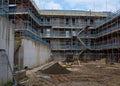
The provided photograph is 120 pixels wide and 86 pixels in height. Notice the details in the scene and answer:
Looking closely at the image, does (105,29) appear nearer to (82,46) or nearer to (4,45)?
(82,46)

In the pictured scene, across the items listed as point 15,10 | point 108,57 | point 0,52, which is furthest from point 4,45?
point 108,57

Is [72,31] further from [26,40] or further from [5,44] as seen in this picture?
[5,44]

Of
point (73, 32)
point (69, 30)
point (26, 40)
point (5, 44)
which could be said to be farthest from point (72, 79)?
point (69, 30)

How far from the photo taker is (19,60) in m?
19.9

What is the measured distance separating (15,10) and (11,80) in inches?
1085

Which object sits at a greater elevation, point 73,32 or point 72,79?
point 73,32

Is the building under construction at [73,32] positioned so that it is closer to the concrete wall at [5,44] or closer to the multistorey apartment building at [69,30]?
the multistorey apartment building at [69,30]

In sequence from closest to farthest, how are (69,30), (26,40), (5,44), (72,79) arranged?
(5,44), (72,79), (26,40), (69,30)

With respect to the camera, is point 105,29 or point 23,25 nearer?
point 23,25

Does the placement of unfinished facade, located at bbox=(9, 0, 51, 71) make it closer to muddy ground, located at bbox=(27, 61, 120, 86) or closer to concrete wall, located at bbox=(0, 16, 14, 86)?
muddy ground, located at bbox=(27, 61, 120, 86)

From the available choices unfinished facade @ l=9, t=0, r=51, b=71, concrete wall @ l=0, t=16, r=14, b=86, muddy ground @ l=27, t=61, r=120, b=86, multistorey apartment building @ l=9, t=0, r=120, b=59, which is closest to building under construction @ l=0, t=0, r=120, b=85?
multistorey apartment building @ l=9, t=0, r=120, b=59

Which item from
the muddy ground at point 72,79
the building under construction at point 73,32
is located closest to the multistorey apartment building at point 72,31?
the building under construction at point 73,32

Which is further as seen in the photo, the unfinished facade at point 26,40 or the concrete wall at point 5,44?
the unfinished facade at point 26,40

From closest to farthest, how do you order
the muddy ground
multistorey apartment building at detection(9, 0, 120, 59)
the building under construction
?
the muddy ground
the building under construction
multistorey apartment building at detection(9, 0, 120, 59)
